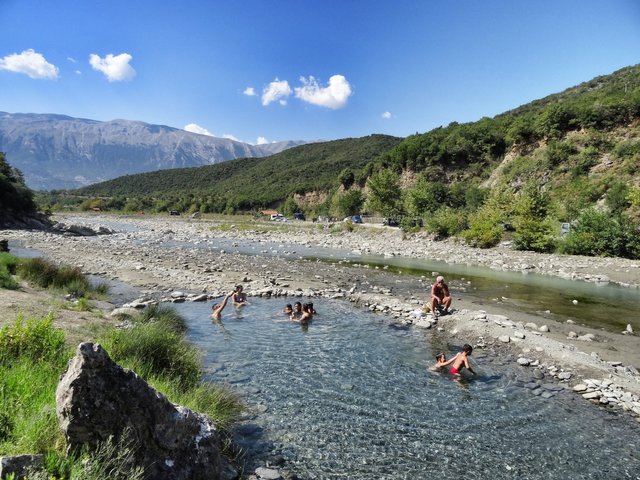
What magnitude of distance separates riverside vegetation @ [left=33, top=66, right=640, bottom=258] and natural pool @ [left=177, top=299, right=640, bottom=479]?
29.5m

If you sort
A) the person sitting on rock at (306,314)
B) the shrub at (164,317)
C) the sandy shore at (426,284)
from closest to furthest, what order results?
1. the sandy shore at (426,284)
2. the shrub at (164,317)
3. the person sitting on rock at (306,314)

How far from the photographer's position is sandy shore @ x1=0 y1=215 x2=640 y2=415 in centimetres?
1129

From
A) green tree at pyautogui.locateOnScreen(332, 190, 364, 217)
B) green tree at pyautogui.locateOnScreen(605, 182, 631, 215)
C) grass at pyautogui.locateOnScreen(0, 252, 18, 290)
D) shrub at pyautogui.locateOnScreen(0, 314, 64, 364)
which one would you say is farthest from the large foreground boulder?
green tree at pyautogui.locateOnScreen(332, 190, 364, 217)

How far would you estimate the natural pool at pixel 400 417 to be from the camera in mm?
6785

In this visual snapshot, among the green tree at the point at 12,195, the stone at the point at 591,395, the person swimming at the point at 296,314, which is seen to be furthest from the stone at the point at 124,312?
the green tree at the point at 12,195

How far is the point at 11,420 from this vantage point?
4215 millimetres

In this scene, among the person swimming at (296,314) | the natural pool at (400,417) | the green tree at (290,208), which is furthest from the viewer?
the green tree at (290,208)

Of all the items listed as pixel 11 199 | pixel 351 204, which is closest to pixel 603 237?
pixel 351 204

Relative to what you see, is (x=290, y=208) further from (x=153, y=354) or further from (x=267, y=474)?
(x=267, y=474)

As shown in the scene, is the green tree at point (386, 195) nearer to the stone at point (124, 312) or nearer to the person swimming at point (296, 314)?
the person swimming at point (296, 314)

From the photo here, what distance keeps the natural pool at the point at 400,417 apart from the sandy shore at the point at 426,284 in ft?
4.13

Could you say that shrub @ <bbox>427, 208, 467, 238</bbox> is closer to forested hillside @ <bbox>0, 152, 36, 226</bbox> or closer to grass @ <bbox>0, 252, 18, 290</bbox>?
grass @ <bbox>0, 252, 18, 290</bbox>

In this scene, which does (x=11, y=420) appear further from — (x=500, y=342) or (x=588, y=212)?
(x=588, y=212)

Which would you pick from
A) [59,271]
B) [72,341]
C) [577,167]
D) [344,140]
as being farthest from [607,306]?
[344,140]
